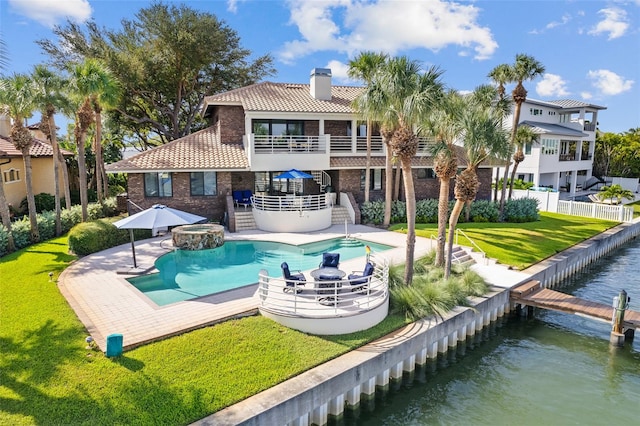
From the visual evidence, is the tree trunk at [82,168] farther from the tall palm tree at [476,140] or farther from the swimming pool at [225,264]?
the tall palm tree at [476,140]

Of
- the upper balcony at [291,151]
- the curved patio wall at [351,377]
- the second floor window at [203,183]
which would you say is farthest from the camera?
the upper balcony at [291,151]

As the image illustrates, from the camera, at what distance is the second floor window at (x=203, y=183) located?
24.8 m

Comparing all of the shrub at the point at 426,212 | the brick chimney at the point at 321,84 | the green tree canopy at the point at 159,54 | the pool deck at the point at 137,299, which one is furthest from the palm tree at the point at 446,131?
the green tree canopy at the point at 159,54

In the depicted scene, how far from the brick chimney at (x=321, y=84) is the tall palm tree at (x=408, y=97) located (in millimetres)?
16094

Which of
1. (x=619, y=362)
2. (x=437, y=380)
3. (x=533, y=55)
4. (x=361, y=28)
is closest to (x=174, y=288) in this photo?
(x=437, y=380)

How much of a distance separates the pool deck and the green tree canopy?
2161 centimetres

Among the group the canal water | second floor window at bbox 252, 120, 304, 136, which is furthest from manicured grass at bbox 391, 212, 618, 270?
second floor window at bbox 252, 120, 304, 136

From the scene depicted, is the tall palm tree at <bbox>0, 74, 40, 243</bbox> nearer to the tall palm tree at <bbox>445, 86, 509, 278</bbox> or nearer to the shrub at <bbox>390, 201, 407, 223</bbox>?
the tall palm tree at <bbox>445, 86, 509, 278</bbox>

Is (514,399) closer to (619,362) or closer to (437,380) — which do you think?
(437,380)

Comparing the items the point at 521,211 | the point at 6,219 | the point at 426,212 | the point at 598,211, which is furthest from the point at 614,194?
the point at 6,219

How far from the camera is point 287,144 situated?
26594 mm

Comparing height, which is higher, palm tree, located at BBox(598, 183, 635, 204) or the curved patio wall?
palm tree, located at BBox(598, 183, 635, 204)

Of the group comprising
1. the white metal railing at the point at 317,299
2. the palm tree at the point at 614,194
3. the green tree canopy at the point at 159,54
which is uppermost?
the green tree canopy at the point at 159,54

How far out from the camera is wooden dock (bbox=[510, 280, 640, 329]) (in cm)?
1381
